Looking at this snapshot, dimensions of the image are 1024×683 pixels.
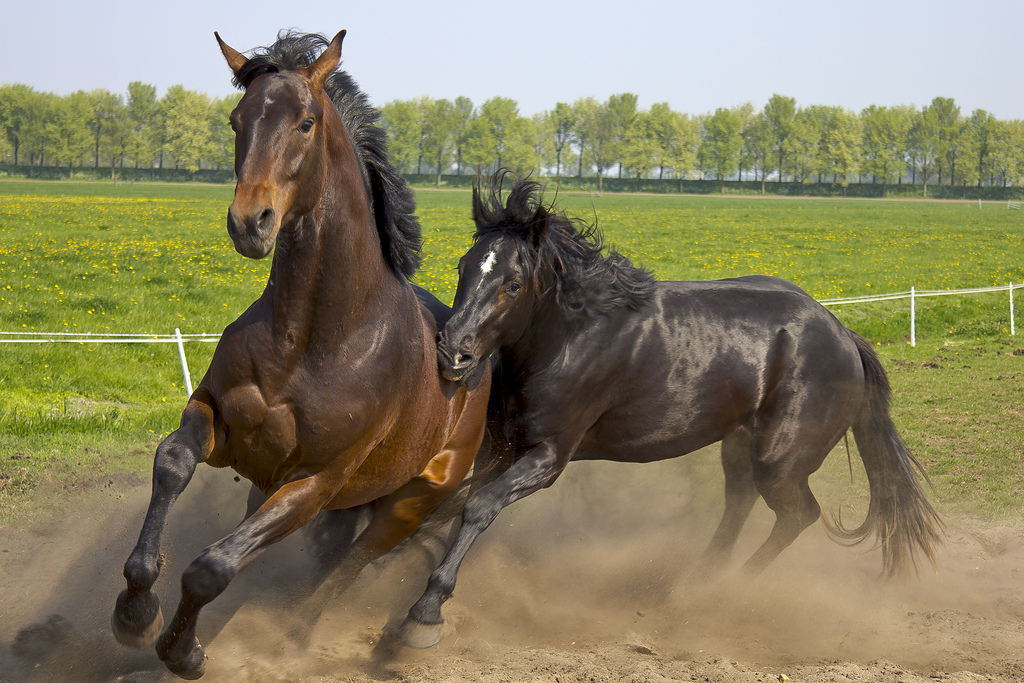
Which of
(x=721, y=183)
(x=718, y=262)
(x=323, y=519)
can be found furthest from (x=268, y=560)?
(x=721, y=183)

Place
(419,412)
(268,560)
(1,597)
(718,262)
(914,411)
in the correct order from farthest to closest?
1. (718,262)
2. (914,411)
3. (268,560)
4. (1,597)
5. (419,412)

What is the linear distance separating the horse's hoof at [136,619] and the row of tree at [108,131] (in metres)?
80.7

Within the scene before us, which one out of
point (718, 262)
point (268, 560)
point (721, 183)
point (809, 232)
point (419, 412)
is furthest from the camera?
point (721, 183)

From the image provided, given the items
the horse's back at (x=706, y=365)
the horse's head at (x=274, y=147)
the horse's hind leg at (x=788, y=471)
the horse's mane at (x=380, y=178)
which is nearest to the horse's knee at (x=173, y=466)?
the horse's head at (x=274, y=147)

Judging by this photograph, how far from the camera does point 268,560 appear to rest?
16.4 feet

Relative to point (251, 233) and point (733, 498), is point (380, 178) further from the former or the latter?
point (733, 498)

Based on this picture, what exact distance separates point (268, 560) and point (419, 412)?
205cm

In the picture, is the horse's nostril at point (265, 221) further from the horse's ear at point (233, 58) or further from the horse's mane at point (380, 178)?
the horse's mane at point (380, 178)

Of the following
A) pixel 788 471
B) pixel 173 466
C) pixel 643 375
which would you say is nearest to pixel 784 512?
pixel 788 471

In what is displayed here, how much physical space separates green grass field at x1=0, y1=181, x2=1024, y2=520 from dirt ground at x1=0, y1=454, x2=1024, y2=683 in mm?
983

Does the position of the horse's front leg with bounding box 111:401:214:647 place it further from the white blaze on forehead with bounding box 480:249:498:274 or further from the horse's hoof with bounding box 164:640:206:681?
the white blaze on forehead with bounding box 480:249:498:274

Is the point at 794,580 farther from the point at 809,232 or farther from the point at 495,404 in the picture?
the point at 809,232

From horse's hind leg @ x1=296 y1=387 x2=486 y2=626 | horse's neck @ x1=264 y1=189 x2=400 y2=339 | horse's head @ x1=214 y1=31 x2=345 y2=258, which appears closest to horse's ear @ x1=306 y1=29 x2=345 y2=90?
horse's head @ x1=214 y1=31 x2=345 y2=258

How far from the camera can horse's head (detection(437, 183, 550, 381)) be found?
3.69 metres
